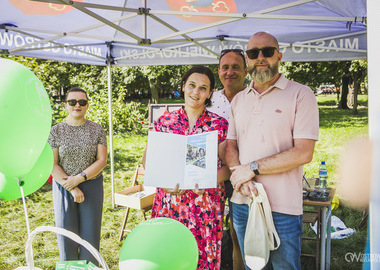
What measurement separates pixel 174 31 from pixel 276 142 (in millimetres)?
2012

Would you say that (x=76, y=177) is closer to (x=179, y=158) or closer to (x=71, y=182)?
(x=71, y=182)

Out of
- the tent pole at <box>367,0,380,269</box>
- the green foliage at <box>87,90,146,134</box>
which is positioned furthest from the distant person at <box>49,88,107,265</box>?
the green foliage at <box>87,90,146,134</box>

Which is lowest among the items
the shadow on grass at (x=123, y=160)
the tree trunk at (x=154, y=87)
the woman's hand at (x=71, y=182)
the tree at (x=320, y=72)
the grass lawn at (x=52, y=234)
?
the grass lawn at (x=52, y=234)

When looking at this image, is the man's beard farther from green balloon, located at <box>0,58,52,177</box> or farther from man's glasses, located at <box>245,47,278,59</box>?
green balloon, located at <box>0,58,52,177</box>

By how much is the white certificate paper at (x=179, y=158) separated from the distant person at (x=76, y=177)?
41.3 inches

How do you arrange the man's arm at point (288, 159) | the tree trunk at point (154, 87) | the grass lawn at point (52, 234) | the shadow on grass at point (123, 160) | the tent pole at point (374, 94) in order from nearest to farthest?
the tent pole at point (374, 94) → the man's arm at point (288, 159) → the grass lawn at point (52, 234) → the shadow on grass at point (123, 160) → the tree trunk at point (154, 87)

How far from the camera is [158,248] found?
1244mm

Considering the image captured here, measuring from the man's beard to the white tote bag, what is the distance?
2.28 feet

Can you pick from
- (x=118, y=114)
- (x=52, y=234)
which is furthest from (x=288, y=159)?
(x=118, y=114)

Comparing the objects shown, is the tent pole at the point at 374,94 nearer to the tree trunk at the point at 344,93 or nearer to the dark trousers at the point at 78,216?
the dark trousers at the point at 78,216

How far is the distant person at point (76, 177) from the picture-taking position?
2.77 meters

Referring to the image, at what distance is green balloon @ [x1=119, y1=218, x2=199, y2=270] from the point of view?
1.23 metres

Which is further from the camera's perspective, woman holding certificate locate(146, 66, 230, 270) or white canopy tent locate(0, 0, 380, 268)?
white canopy tent locate(0, 0, 380, 268)

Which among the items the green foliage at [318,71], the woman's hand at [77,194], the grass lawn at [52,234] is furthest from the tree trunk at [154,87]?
the woman's hand at [77,194]
